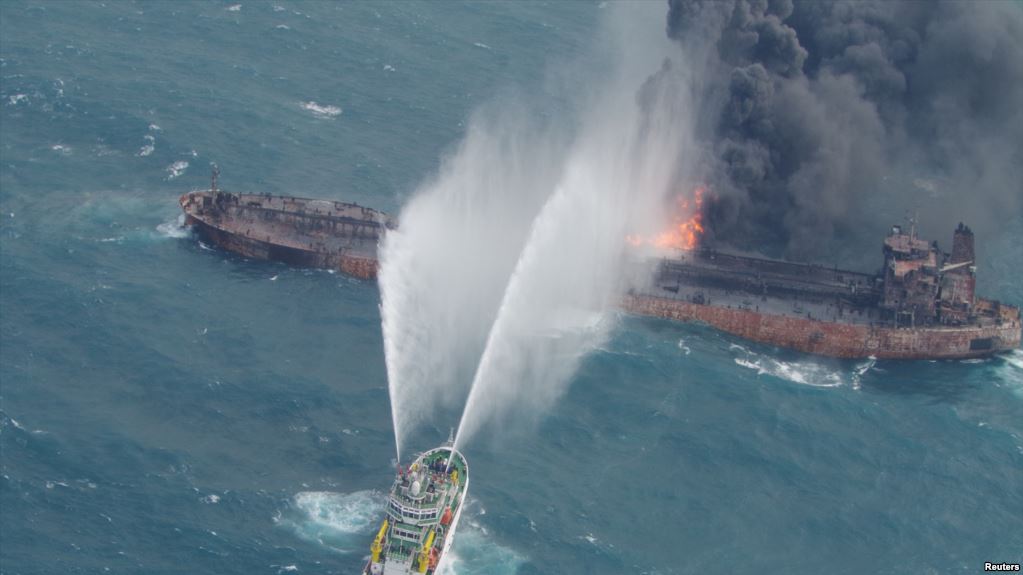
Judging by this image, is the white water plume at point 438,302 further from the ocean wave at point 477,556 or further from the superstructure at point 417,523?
the ocean wave at point 477,556

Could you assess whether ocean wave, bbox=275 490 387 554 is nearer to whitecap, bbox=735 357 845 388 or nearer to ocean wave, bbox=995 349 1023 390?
whitecap, bbox=735 357 845 388

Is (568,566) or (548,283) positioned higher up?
(548,283)

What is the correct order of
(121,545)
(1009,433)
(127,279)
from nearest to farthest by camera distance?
(121,545) → (1009,433) → (127,279)

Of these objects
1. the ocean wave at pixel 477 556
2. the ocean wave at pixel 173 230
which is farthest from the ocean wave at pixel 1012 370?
the ocean wave at pixel 173 230

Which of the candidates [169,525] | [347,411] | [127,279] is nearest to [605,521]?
[347,411]

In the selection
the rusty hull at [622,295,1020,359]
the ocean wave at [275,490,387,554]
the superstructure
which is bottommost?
the ocean wave at [275,490,387,554]

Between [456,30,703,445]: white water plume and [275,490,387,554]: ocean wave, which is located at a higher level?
[456,30,703,445]: white water plume

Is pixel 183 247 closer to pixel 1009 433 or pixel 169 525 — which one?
pixel 169 525

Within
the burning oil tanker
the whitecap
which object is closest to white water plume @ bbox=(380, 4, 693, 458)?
the burning oil tanker

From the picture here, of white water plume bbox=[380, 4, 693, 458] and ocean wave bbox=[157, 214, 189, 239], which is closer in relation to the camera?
white water plume bbox=[380, 4, 693, 458]
